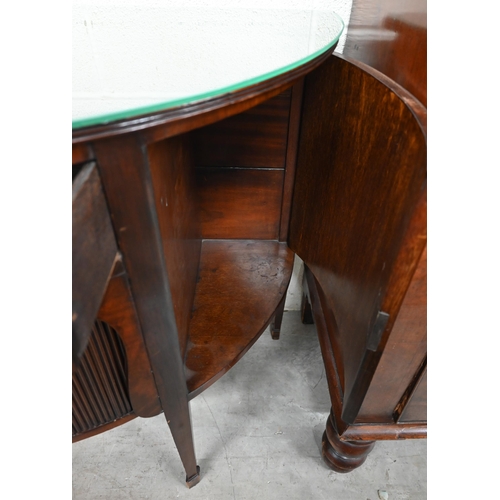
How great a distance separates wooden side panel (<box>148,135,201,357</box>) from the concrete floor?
1.20ft

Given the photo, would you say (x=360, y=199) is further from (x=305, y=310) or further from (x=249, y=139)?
(x=305, y=310)

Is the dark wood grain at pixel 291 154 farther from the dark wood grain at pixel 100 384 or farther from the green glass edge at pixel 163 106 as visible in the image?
the dark wood grain at pixel 100 384

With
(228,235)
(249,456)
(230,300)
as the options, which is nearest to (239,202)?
(228,235)

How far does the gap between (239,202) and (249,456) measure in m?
0.54

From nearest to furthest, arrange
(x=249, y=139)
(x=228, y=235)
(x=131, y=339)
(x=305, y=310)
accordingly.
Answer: (x=131, y=339), (x=249, y=139), (x=228, y=235), (x=305, y=310)

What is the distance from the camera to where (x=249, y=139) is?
68cm

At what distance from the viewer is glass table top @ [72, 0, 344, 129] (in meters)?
0.30

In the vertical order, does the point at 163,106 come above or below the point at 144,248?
above

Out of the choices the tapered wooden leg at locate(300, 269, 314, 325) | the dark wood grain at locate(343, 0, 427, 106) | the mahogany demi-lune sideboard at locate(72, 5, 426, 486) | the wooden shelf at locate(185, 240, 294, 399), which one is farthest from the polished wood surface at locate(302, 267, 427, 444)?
the dark wood grain at locate(343, 0, 427, 106)

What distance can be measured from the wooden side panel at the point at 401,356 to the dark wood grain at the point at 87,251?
0.98 ft

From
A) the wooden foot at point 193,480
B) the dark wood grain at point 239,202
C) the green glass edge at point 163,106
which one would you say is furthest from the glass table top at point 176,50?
the wooden foot at point 193,480

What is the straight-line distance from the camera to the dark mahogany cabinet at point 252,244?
308 millimetres
